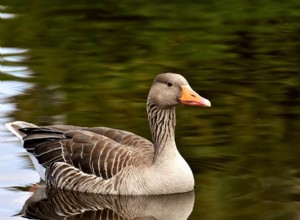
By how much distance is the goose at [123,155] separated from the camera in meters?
12.0

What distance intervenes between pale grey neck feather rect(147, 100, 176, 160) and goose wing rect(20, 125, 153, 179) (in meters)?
0.25

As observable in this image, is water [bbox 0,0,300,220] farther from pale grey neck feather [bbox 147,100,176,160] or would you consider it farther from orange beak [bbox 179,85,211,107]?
orange beak [bbox 179,85,211,107]

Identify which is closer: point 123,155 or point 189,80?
point 123,155

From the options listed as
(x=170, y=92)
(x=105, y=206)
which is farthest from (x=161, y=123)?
(x=105, y=206)

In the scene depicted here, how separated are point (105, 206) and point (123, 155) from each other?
69 cm

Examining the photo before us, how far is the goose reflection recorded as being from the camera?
11.4m

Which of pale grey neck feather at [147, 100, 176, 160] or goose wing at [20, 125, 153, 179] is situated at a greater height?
pale grey neck feather at [147, 100, 176, 160]

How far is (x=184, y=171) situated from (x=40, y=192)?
5.75ft

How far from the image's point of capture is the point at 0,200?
1159 cm

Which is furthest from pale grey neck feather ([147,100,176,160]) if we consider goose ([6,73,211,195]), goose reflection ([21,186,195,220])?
goose reflection ([21,186,195,220])

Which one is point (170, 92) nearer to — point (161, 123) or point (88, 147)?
point (161, 123)

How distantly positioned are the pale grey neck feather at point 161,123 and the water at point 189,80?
74 centimetres

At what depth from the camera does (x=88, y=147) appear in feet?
40.1

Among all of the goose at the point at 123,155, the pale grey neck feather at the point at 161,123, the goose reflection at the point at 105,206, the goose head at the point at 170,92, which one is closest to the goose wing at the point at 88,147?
the goose at the point at 123,155
